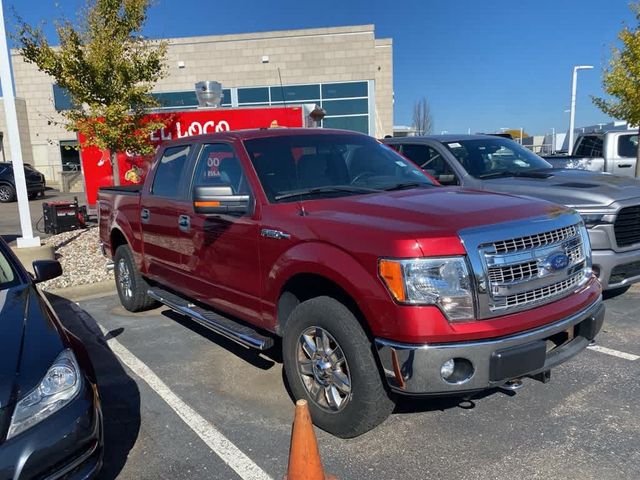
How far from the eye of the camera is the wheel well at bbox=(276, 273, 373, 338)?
3.12 m

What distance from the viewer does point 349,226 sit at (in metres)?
A: 3.08

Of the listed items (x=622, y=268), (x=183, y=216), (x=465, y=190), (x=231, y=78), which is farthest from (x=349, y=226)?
(x=231, y=78)

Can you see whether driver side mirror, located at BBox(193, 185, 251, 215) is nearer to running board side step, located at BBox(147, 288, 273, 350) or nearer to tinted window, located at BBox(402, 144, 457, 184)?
running board side step, located at BBox(147, 288, 273, 350)

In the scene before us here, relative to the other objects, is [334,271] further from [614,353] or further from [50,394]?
[614,353]

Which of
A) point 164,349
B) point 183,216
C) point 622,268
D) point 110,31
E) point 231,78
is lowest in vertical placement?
point 164,349

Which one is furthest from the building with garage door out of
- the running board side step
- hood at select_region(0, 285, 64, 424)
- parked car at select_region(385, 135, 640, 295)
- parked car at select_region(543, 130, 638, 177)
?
hood at select_region(0, 285, 64, 424)

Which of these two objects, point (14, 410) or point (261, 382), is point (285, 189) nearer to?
point (261, 382)

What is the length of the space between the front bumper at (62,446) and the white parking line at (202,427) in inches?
30.5

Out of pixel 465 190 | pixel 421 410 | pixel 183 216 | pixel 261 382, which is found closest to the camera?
pixel 421 410

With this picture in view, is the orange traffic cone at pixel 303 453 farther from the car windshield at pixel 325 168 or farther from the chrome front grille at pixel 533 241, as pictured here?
the car windshield at pixel 325 168

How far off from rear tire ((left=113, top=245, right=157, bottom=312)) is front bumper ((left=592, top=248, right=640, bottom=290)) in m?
4.64

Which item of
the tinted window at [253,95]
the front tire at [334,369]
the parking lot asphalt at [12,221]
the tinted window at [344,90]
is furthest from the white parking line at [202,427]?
the tinted window at [253,95]

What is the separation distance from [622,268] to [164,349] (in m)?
4.48

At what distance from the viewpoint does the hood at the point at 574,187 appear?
530 cm
